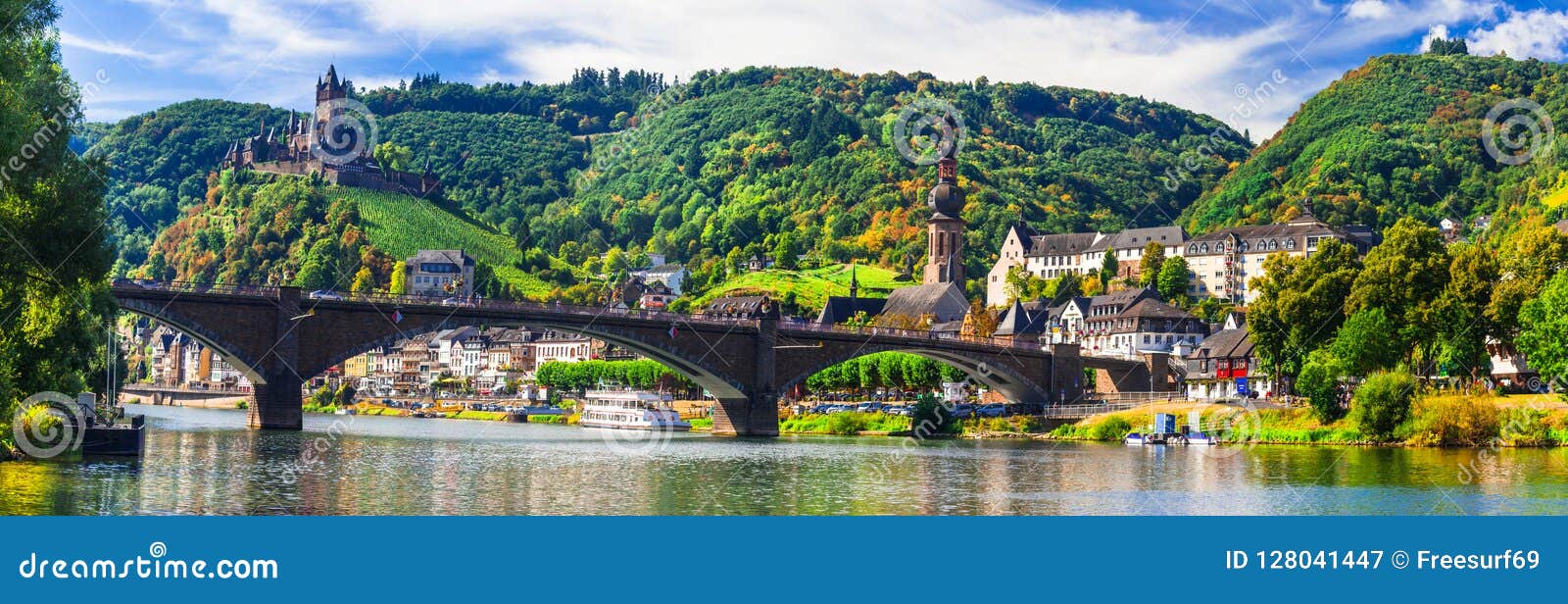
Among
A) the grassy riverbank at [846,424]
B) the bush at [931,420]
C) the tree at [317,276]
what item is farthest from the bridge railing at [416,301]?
the tree at [317,276]

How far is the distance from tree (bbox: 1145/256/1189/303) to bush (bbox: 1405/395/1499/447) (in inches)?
3403

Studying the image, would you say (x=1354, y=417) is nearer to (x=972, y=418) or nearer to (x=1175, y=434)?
(x=1175, y=434)

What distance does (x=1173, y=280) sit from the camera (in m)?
159

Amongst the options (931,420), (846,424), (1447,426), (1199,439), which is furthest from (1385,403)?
(846,424)

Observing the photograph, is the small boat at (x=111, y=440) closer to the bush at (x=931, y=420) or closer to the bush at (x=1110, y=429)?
the bush at (x=931, y=420)

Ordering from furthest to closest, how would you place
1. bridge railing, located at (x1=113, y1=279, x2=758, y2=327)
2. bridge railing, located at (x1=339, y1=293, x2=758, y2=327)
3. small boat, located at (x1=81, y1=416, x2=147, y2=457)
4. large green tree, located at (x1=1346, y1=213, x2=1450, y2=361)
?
bridge railing, located at (x1=339, y1=293, x2=758, y2=327) → bridge railing, located at (x1=113, y1=279, x2=758, y2=327) → large green tree, located at (x1=1346, y1=213, x2=1450, y2=361) → small boat, located at (x1=81, y1=416, x2=147, y2=457)

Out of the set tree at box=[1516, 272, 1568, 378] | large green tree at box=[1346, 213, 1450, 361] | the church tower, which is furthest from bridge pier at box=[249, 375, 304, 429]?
the church tower

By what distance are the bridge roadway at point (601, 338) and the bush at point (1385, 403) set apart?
35817 mm

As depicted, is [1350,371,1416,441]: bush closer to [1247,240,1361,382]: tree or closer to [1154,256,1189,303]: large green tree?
[1247,240,1361,382]: tree

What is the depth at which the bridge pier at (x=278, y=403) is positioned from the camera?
3174 inches

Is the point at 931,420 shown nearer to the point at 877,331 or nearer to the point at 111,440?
the point at 877,331

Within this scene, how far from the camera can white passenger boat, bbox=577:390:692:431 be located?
346 ft

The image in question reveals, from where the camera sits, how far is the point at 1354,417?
2950 inches

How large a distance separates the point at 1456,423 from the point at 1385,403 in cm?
351
